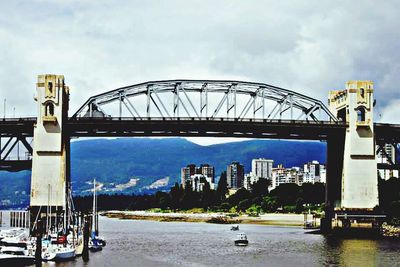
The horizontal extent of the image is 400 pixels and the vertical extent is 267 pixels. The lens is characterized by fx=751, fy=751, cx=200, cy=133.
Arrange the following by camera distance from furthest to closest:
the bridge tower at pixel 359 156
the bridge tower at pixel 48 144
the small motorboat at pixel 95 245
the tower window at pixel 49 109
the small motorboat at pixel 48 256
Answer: the bridge tower at pixel 359 156, the tower window at pixel 49 109, the bridge tower at pixel 48 144, the small motorboat at pixel 95 245, the small motorboat at pixel 48 256

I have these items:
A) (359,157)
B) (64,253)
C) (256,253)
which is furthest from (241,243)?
(64,253)

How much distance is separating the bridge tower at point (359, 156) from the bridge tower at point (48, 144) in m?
49.2

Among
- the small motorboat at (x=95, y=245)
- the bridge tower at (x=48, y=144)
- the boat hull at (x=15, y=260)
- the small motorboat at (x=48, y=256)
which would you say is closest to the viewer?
the boat hull at (x=15, y=260)

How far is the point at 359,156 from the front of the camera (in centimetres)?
13250

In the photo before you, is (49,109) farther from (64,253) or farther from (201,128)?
(64,253)

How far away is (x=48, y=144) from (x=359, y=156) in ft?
177

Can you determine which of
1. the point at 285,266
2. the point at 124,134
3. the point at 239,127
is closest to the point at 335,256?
the point at 285,266

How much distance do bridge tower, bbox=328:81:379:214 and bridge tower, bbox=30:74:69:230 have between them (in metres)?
49.2

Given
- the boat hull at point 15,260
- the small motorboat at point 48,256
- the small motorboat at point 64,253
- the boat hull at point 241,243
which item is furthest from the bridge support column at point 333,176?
the boat hull at point 15,260

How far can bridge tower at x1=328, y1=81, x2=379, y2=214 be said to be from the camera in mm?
132000

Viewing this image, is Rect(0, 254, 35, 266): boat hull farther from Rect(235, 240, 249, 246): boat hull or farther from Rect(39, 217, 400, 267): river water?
Rect(235, 240, 249, 246): boat hull

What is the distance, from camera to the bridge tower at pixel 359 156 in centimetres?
13200

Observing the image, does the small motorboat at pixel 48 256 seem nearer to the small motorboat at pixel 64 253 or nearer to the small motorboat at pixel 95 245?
the small motorboat at pixel 64 253

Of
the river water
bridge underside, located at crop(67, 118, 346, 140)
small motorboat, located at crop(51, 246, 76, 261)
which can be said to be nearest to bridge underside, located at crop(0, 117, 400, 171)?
bridge underside, located at crop(67, 118, 346, 140)
